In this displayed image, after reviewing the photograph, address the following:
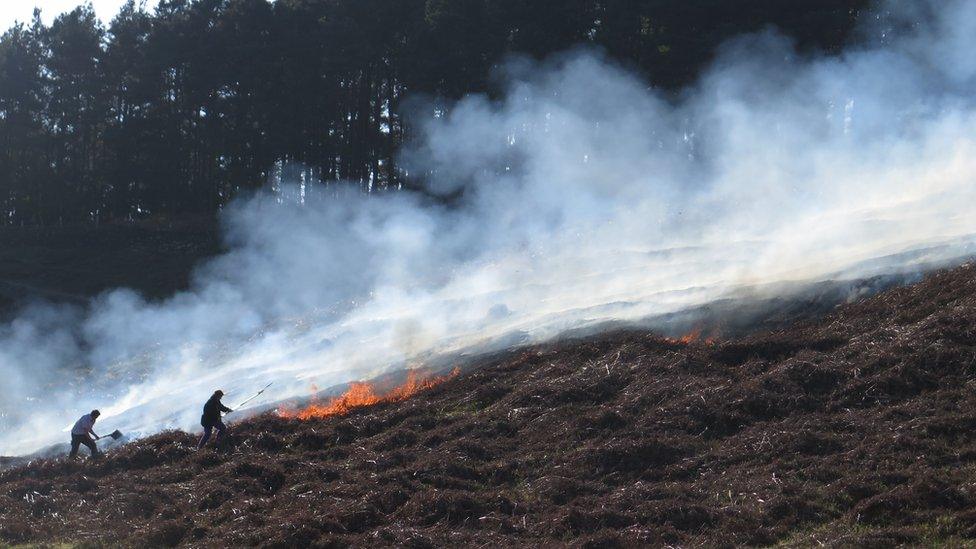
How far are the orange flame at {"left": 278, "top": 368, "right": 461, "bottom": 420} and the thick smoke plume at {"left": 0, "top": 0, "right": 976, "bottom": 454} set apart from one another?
67.3 inches

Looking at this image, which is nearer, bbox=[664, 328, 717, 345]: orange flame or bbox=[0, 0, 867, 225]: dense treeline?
bbox=[664, 328, 717, 345]: orange flame

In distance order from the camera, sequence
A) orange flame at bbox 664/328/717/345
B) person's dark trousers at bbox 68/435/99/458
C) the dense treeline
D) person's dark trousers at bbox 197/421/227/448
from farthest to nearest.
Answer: the dense treeline, person's dark trousers at bbox 68/435/99/458, person's dark trousers at bbox 197/421/227/448, orange flame at bbox 664/328/717/345

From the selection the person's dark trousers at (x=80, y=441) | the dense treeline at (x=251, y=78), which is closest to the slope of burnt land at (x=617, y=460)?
the person's dark trousers at (x=80, y=441)

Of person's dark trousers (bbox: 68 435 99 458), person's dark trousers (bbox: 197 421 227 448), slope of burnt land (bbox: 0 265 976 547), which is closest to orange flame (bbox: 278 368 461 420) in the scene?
slope of burnt land (bbox: 0 265 976 547)

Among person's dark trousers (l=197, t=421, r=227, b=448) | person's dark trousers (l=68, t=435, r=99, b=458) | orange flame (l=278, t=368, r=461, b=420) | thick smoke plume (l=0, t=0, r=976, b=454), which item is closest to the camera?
person's dark trousers (l=197, t=421, r=227, b=448)

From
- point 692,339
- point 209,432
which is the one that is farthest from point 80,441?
point 692,339

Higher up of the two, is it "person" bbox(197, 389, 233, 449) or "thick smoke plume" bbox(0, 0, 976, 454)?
"thick smoke plume" bbox(0, 0, 976, 454)

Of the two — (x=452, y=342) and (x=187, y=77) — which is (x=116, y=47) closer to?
(x=187, y=77)

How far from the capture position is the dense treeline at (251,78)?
137 ft

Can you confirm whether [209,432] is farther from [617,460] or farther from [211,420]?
[617,460]

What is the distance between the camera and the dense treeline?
1641 inches

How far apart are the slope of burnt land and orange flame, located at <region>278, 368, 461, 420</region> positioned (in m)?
0.52

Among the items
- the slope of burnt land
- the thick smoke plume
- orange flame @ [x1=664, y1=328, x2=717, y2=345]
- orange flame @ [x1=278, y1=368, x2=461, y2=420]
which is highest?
the thick smoke plume

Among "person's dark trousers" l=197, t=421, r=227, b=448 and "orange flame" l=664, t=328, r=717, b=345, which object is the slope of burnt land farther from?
"person's dark trousers" l=197, t=421, r=227, b=448
